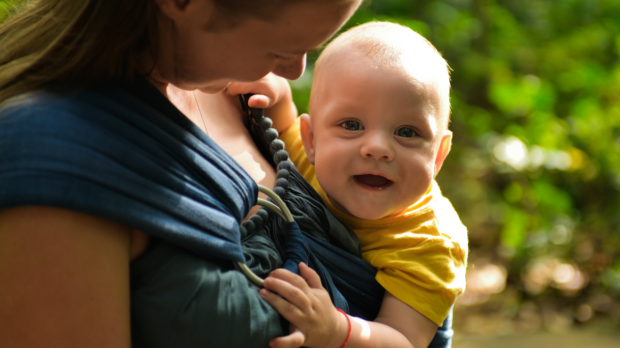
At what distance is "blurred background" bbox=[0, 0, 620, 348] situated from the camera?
3.21 m

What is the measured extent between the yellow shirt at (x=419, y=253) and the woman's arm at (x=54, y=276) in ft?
1.99

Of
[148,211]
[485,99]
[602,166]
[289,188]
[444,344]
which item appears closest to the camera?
[148,211]

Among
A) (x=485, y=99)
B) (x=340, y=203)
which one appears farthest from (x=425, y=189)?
(x=485, y=99)

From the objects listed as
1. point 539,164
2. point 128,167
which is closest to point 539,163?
→ point 539,164

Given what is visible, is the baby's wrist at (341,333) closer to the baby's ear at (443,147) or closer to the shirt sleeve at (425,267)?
the shirt sleeve at (425,267)

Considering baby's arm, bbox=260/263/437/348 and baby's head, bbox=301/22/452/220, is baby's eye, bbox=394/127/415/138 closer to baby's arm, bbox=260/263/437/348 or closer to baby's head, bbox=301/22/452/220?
baby's head, bbox=301/22/452/220

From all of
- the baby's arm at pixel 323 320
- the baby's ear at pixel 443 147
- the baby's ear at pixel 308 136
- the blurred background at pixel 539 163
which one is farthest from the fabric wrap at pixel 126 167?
the blurred background at pixel 539 163

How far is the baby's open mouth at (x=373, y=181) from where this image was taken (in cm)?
117

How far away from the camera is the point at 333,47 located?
4.19 feet

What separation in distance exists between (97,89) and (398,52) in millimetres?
661

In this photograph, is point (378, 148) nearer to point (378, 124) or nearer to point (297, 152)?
point (378, 124)

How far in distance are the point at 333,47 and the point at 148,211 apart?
2.26ft

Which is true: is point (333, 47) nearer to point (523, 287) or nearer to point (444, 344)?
point (444, 344)

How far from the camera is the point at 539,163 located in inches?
125
